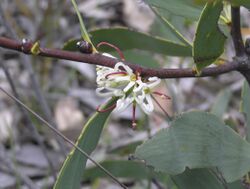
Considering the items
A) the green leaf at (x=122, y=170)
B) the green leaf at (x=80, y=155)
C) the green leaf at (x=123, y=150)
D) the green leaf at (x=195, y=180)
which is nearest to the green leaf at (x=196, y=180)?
the green leaf at (x=195, y=180)

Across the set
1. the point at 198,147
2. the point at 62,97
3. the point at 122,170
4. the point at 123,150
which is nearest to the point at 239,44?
the point at 198,147

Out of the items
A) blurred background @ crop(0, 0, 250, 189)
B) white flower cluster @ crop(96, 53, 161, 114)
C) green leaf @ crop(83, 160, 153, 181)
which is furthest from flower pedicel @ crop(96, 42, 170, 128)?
blurred background @ crop(0, 0, 250, 189)

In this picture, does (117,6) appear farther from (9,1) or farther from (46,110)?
(46,110)

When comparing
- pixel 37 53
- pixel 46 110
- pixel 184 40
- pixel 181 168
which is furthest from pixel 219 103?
pixel 37 53

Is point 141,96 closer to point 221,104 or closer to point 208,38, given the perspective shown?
point 208,38

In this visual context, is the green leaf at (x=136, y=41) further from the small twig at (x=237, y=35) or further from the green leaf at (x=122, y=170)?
the green leaf at (x=122, y=170)

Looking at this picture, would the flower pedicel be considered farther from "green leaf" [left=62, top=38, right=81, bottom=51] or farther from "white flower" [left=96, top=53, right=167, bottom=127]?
"green leaf" [left=62, top=38, right=81, bottom=51]
